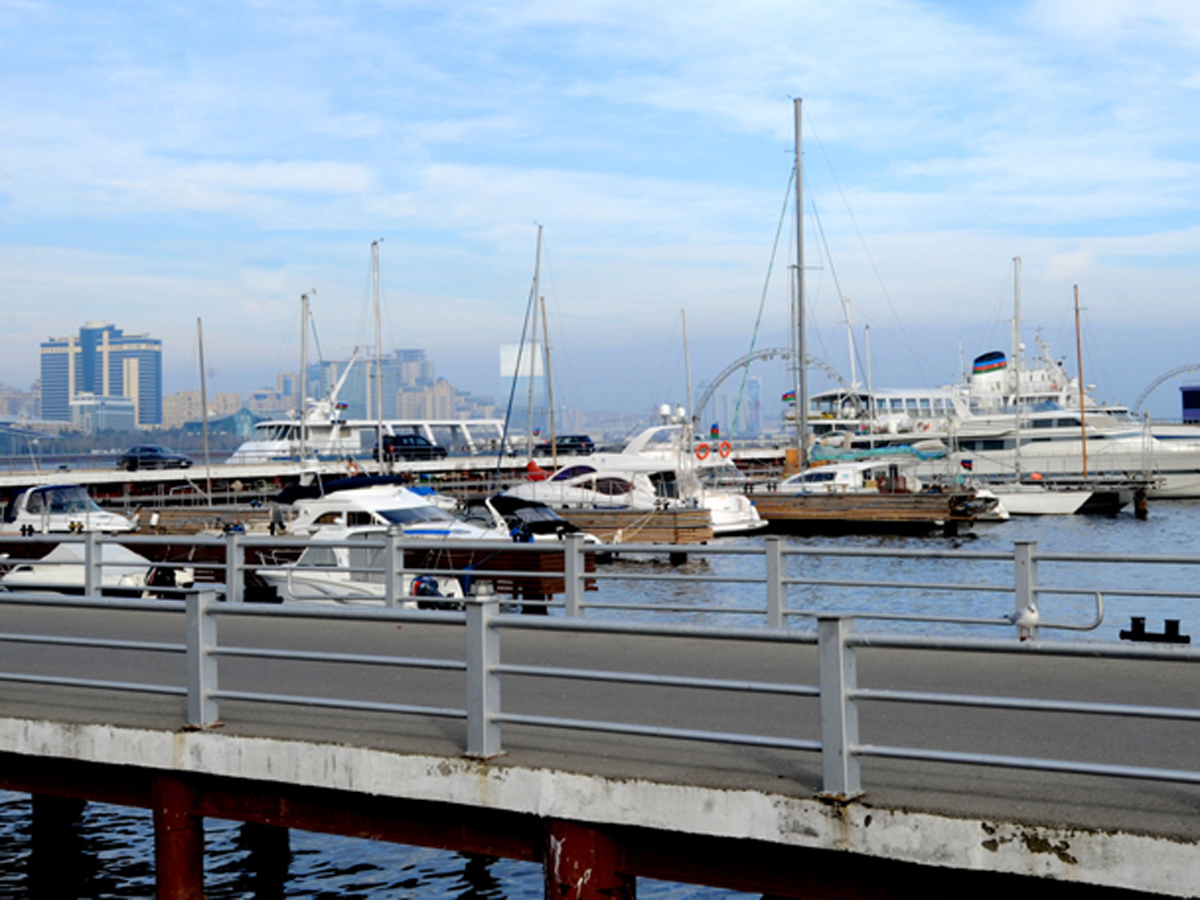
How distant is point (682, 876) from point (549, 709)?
224cm

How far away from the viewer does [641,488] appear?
46625 mm

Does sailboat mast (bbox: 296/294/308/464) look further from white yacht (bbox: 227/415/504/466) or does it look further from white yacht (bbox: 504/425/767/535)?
white yacht (bbox: 504/425/767/535)

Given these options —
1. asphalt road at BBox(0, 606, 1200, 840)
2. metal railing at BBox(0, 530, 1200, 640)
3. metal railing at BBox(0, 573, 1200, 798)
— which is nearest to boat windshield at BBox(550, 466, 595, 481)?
metal railing at BBox(0, 530, 1200, 640)

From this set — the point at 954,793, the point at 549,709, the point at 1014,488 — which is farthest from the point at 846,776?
the point at 1014,488

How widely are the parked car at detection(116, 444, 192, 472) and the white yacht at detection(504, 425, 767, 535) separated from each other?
30682mm

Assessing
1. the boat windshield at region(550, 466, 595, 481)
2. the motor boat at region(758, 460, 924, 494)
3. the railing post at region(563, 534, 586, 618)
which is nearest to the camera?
the railing post at region(563, 534, 586, 618)

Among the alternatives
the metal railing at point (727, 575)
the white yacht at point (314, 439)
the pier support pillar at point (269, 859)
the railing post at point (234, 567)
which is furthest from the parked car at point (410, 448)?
the pier support pillar at point (269, 859)

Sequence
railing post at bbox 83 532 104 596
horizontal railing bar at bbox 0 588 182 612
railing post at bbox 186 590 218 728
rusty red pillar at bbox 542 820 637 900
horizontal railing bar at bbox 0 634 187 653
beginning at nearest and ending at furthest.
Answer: rusty red pillar at bbox 542 820 637 900 → railing post at bbox 186 590 218 728 → horizontal railing bar at bbox 0 634 187 653 → horizontal railing bar at bbox 0 588 182 612 → railing post at bbox 83 532 104 596

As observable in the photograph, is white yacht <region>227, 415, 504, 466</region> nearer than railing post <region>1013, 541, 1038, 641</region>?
No

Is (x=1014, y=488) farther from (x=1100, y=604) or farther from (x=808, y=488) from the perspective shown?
(x=1100, y=604)

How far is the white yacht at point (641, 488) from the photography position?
153 ft

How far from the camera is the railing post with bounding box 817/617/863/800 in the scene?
662cm

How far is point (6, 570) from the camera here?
A: 25344 mm

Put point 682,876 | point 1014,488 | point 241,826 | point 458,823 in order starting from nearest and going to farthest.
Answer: point 682,876, point 458,823, point 241,826, point 1014,488
